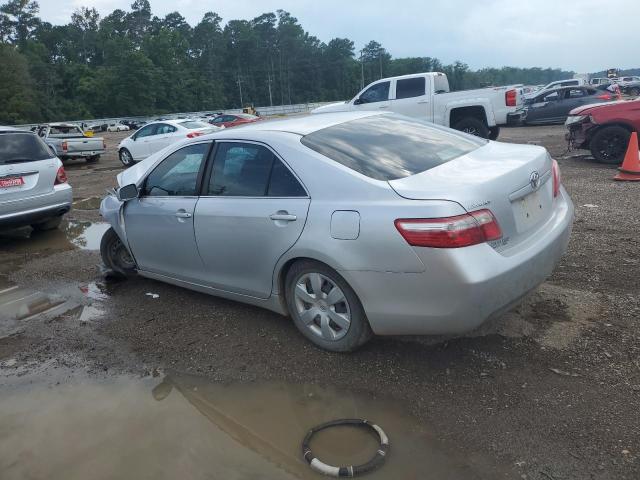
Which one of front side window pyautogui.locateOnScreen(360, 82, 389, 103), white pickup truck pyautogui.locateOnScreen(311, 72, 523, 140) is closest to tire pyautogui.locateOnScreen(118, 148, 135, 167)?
white pickup truck pyautogui.locateOnScreen(311, 72, 523, 140)

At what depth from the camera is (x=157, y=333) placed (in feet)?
13.9

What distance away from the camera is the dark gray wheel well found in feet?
43.3

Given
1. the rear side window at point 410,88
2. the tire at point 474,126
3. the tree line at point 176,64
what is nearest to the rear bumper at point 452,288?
the tire at point 474,126

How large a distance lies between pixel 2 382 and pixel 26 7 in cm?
13419

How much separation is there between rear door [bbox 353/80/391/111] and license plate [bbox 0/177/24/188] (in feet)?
29.3

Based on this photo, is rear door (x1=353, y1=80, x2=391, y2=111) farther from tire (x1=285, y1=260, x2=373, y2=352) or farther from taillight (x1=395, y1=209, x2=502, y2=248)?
taillight (x1=395, y1=209, x2=502, y2=248)

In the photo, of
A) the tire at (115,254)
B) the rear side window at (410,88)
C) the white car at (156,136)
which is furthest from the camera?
the white car at (156,136)

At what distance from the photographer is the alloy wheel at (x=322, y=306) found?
134 inches

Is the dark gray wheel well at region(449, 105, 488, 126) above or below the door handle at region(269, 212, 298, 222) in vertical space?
below

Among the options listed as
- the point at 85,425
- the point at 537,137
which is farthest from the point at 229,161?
the point at 537,137

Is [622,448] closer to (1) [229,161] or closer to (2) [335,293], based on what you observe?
(2) [335,293]

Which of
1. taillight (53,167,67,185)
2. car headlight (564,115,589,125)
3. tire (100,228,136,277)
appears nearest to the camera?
tire (100,228,136,277)

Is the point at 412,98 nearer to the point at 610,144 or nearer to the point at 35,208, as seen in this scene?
the point at 610,144

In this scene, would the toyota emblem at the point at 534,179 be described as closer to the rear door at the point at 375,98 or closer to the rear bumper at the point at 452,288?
the rear bumper at the point at 452,288
